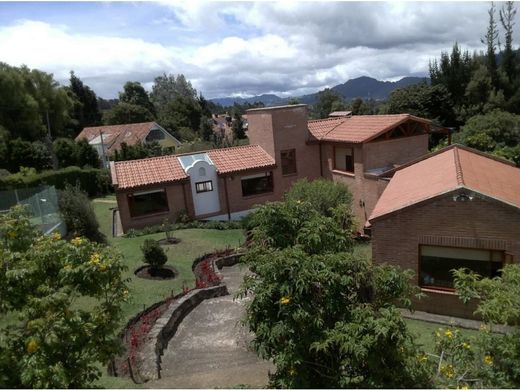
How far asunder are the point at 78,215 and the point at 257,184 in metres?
11.0

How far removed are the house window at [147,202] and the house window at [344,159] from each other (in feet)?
36.5

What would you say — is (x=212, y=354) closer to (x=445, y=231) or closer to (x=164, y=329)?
(x=164, y=329)

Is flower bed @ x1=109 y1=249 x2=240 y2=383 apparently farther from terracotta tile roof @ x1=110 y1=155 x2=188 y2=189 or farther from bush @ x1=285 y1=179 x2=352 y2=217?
terracotta tile roof @ x1=110 y1=155 x2=188 y2=189

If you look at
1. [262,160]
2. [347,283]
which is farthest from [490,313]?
[262,160]

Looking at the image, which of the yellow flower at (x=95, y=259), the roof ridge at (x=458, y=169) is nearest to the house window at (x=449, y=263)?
the roof ridge at (x=458, y=169)

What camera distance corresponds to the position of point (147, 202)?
23344mm

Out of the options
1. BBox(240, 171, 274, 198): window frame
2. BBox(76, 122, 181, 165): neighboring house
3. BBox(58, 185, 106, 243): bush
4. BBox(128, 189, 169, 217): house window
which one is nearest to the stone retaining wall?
BBox(58, 185, 106, 243): bush

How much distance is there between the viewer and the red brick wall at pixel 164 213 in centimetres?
2258

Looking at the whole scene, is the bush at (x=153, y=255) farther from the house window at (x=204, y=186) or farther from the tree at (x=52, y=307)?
the tree at (x=52, y=307)

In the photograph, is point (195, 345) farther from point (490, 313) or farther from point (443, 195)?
point (443, 195)

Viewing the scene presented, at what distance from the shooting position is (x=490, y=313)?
22.0 feet

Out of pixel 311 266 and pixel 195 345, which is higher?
pixel 311 266

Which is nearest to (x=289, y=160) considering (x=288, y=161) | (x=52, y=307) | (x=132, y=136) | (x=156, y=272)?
(x=288, y=161)

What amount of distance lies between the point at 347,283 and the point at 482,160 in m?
14.4
